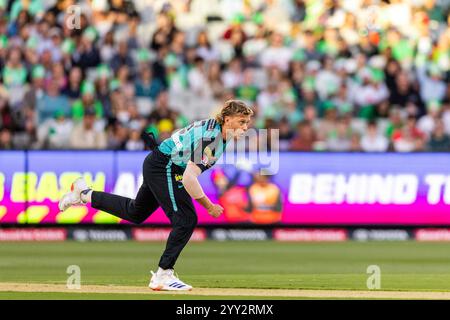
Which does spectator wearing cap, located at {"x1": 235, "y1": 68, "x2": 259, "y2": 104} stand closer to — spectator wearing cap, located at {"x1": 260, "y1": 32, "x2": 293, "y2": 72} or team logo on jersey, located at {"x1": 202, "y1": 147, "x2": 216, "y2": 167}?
spectator wearing cap, located at {"x1": 260, "y1": 32, "x2": 293, "y2": 72}

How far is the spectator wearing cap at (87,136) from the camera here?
2122 cm

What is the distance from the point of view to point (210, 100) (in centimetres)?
2336

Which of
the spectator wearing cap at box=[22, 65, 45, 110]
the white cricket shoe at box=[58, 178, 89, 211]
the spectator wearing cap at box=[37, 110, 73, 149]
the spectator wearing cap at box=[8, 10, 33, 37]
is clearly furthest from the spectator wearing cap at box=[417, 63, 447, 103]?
the white cricket shoe at box=[58, 178, 89, 211]

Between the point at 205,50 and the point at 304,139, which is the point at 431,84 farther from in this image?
the point at 205,50

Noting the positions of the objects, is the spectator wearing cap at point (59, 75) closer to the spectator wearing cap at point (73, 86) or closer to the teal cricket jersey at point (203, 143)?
the spectator wearing cap at point (73, 86)

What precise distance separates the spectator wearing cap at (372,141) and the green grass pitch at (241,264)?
2.44m

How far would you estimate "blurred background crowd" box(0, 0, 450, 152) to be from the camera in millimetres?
22219

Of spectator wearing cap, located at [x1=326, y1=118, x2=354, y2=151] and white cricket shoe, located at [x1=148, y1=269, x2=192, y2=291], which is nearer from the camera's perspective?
white cricket shoe, located at [x1=148, y1=269, x2=192, y2=291]

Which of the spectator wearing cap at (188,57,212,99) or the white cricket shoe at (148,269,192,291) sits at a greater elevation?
the spectator wearing cap at (188,57,212,99)

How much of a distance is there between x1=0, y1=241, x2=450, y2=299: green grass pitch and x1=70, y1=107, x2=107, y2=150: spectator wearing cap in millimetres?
2175

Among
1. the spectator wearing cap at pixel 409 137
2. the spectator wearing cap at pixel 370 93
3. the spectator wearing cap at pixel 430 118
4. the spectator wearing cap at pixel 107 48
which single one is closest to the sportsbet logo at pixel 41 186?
the spectator wearing cap at pixel 107 48

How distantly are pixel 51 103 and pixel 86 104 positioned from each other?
65 cm
